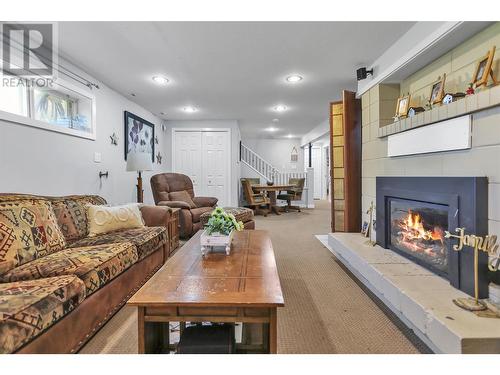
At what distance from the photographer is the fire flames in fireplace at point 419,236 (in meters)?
1.89

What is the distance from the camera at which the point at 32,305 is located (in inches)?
45.6

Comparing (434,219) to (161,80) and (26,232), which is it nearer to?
(26,232)

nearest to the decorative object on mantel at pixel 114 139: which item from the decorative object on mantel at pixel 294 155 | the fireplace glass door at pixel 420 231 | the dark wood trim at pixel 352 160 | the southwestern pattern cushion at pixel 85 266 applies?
the southwestern pattern cushion at pixel 85 266

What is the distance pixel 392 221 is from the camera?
2.45 m

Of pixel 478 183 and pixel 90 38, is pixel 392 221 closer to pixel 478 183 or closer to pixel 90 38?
pixel 478 183

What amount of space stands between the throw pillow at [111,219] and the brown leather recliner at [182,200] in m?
1.14

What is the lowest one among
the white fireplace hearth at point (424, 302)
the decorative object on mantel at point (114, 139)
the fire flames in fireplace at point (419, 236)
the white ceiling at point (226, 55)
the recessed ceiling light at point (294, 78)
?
the white fireplace hearth at point (424, 302)

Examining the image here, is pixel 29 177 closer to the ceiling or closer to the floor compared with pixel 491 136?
closer to the floor

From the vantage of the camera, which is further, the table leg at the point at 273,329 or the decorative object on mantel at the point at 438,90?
the decorative object on mantel at the point at 438,90

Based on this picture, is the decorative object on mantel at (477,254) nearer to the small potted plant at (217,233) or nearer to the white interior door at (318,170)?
the small potted plant at (217,233)
